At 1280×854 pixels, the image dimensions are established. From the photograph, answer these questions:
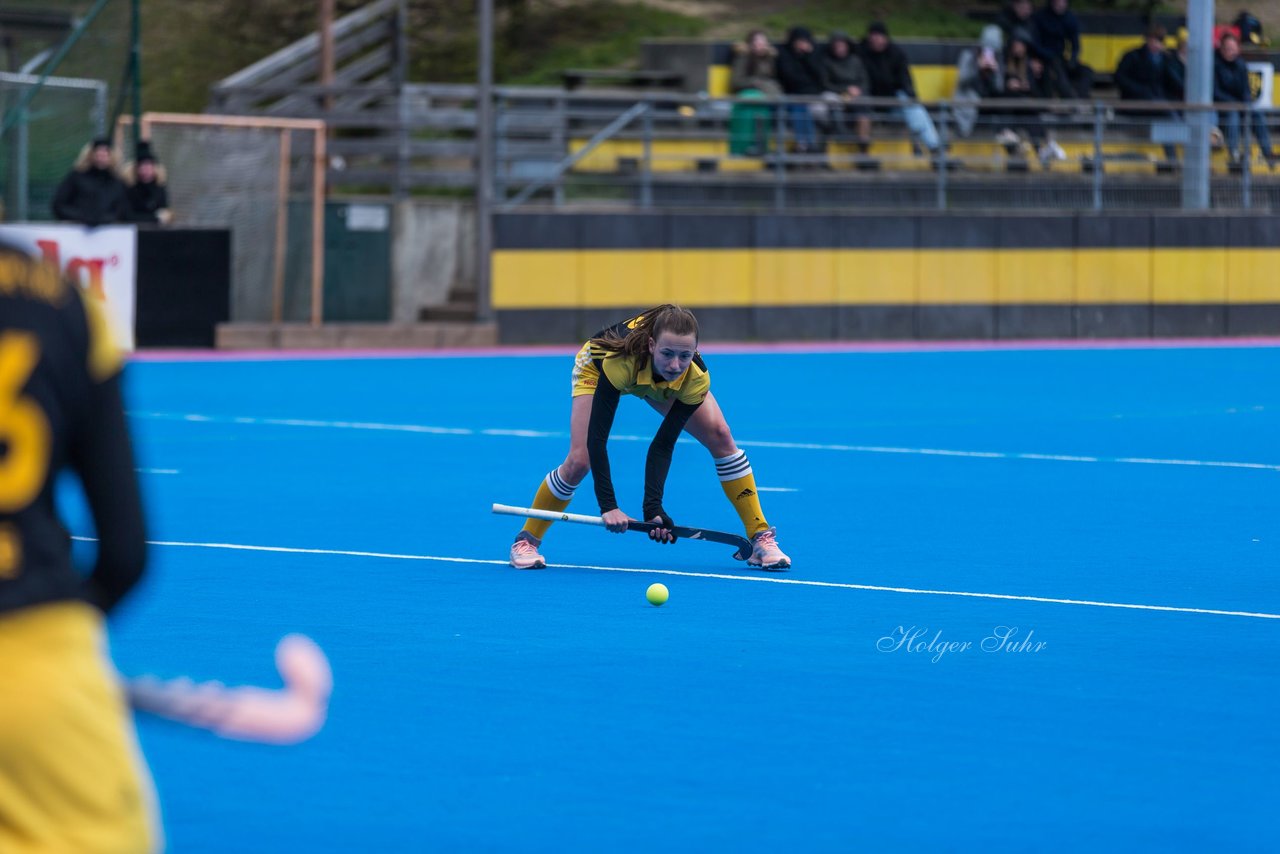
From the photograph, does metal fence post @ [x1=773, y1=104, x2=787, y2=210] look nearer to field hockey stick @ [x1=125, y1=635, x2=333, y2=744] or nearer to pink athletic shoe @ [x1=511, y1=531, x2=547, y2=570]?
pink athletic shoe @ [x1=511, y1=531, x2=547, y2=570]

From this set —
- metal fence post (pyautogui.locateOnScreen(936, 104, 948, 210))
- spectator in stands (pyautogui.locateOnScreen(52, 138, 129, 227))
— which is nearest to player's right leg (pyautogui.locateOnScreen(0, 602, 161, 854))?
spectator in stands (pyautogui.locateOnScreen(52, 138, 129, 227))

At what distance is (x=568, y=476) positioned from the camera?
10.3 meters

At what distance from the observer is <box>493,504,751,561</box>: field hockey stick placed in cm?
979

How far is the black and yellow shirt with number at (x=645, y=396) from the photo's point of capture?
9742mm

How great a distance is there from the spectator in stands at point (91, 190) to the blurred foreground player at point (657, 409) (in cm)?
1508

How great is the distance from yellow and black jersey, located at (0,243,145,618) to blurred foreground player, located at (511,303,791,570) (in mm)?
6129

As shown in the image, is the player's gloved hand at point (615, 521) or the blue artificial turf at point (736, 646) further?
the player's gloved hand at point (615, 521)

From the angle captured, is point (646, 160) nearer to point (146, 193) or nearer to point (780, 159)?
point (780, 159)

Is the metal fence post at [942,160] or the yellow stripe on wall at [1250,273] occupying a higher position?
the metal fence post at [942,160]

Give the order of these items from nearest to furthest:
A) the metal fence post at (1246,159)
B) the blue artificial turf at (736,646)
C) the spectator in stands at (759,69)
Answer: the blue artificial turf at (736,646)
the spectator in stands at (759,69)
the metal fence post at (1246,159)

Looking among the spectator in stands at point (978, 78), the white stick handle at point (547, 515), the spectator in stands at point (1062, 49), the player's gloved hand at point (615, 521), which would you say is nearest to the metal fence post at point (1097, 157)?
the spectator in stands at point (1062, 49)

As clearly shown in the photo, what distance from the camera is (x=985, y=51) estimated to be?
97.6 ft

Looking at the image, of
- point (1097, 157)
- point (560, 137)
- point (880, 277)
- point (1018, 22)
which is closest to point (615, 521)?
point (560, 137)

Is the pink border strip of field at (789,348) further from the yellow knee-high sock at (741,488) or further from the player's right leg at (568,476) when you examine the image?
the yellow knee-high sock at (741,488)
